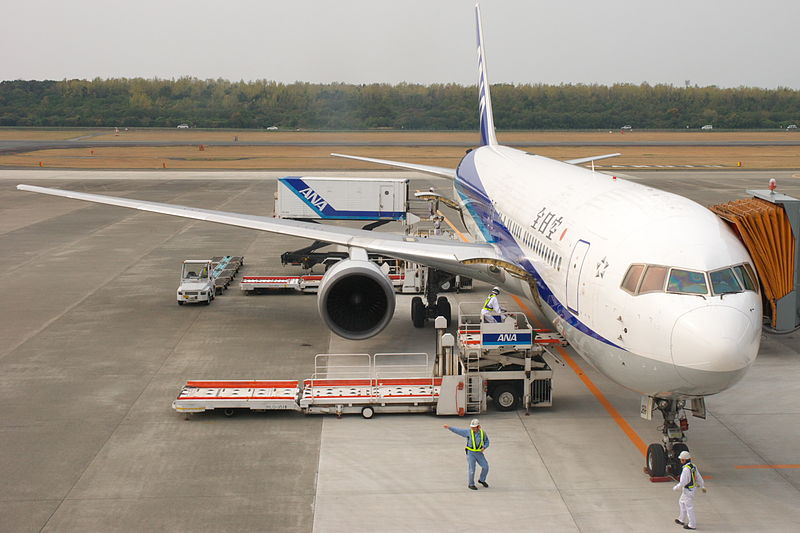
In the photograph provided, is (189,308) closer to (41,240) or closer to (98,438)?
(98,438)

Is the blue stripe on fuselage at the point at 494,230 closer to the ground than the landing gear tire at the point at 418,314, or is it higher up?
higher up

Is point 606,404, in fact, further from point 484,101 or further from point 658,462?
point 484,101

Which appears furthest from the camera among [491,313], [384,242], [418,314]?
[418,314]

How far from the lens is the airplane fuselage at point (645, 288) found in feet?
34.6

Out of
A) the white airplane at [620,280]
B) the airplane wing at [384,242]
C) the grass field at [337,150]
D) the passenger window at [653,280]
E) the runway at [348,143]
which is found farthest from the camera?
the runway at [348,143]

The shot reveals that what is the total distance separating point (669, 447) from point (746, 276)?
290cm

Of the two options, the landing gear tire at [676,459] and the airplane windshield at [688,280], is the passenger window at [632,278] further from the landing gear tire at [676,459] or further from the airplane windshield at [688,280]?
the landing gear tire at [676,459]

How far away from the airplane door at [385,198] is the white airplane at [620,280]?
11.0 m

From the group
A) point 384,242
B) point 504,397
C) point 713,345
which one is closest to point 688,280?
point 713,345

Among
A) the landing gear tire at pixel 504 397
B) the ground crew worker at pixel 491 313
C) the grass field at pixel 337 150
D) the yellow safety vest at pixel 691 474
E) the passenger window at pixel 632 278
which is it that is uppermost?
the passenger window at pixel 632 278

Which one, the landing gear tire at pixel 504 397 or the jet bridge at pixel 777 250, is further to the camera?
the jet bridge at pixel 777 250

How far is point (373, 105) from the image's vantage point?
13612 cm

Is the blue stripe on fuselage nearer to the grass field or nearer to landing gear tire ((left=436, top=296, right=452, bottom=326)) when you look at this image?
landing gear tire ((left=436, top=296, right=452, bottom=326))

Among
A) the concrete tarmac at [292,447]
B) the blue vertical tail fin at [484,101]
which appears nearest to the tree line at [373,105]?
the blue vertical tail fin at [484,101]
